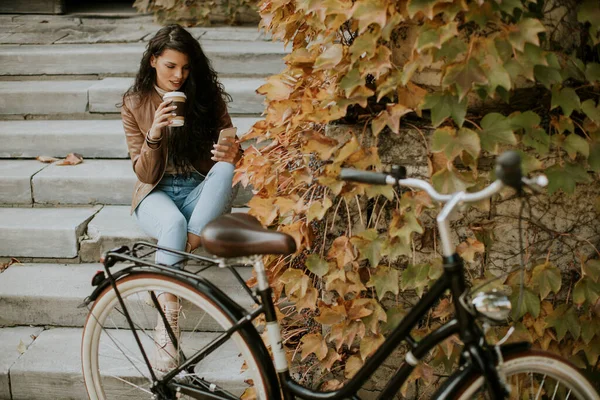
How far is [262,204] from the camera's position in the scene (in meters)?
2.54

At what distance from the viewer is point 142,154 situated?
3150mm

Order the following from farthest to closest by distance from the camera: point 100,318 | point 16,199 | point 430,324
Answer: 1. point 16,199
2. point 430,324
3. point 100,318

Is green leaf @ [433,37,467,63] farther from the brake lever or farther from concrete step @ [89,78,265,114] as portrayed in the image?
concrete step @ [89,78,265,114]

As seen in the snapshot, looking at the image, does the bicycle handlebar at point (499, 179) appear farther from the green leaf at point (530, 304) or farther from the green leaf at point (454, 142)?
the green leaf at point (530, 304)

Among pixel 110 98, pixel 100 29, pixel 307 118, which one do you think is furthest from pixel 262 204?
pixel 100 29

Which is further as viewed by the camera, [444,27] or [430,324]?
[430,324]

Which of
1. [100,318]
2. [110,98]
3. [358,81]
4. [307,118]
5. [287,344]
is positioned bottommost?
[287,344]

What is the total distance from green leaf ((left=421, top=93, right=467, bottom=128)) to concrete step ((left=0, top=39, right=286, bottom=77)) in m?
2.66

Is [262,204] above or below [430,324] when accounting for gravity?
above

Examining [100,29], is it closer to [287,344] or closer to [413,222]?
[287,344]

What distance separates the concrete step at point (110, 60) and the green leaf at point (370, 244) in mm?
2582

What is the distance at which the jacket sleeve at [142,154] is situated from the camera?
3.13m

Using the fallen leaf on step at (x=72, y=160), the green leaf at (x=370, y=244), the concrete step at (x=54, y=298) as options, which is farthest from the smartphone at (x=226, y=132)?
the fallen leaf on step at (x=72, y=160)

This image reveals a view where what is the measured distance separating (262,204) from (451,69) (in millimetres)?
883
